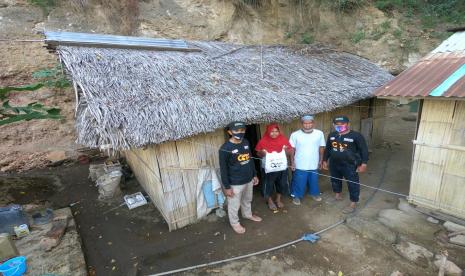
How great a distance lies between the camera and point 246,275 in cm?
397

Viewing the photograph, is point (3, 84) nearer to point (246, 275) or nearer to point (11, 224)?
point (11, 224)

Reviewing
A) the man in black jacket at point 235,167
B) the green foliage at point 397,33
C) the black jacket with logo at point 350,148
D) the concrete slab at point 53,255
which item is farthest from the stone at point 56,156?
the green foliage at point 397,33

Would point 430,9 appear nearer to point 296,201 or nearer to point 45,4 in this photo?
point 296,201

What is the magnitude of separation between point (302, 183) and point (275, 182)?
0.64 meters

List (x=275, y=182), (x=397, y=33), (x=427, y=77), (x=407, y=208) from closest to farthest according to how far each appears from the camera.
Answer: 1. (x=427, y=77)
2. (x=407, y=208)
3. (x=275, y=182)
4. (x=397, y=33)

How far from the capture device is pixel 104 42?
5.87m

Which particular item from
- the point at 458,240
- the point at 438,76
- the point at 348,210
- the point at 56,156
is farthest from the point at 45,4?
the point at 458,240

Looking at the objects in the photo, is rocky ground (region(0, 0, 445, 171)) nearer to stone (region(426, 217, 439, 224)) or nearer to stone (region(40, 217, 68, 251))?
stone (region(40, 217, 68, 251))

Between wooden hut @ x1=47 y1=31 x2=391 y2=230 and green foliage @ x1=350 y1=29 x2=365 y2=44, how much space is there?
7776 mm

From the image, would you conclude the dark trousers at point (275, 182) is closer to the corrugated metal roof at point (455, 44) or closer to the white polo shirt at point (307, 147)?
the white polo shirt at point (307, 147)

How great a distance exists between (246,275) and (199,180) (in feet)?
6.70

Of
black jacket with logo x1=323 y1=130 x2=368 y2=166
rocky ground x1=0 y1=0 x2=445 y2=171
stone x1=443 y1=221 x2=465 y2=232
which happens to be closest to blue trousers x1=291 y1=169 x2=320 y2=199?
black jacket with logo x1=323 y1=130 x2=368 y2=166

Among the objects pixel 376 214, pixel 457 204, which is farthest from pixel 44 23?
pixel 457 204

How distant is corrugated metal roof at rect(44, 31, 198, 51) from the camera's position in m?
5.37
